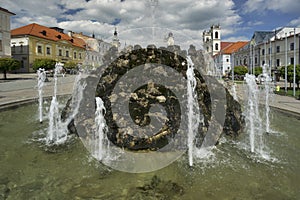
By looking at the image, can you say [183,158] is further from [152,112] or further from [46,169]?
[46,169]

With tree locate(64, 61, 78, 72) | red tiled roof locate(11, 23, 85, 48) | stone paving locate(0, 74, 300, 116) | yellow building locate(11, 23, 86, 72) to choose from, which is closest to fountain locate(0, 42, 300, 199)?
stone paving locate(0, 74, 300, 116)

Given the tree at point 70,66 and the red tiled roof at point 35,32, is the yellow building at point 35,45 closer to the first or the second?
the red tiled roof at point 35,32

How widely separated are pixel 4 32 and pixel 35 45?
772 cm

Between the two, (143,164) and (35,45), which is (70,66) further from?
(143,164)

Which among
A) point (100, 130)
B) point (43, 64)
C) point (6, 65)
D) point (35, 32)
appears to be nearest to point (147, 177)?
point (100, 130)

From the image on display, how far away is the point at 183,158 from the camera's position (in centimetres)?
510

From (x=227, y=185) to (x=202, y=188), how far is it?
0.49 meters

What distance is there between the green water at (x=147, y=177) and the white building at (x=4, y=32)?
40034 mm

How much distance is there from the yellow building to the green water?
4524 cm

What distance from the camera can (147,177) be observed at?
4.21 m

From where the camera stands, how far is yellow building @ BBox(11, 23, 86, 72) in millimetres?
44562

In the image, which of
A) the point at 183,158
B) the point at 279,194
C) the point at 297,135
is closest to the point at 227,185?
the point at 279,194

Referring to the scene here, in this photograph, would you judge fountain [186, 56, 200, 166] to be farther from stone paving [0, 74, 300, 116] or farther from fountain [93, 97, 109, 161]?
stone paving [0, 74, 300, 116]

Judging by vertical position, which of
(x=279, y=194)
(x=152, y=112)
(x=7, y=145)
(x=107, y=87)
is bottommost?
(x=279, y=194)
